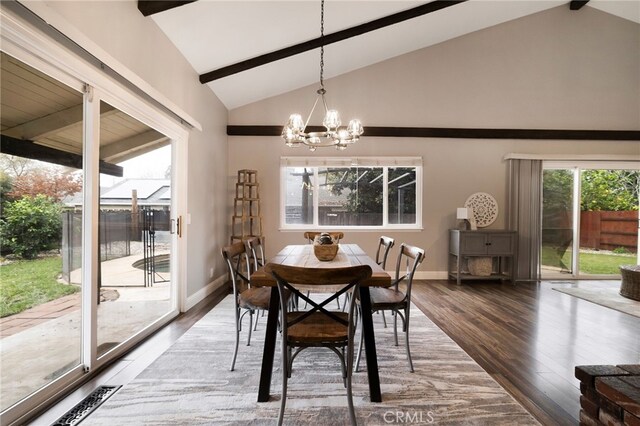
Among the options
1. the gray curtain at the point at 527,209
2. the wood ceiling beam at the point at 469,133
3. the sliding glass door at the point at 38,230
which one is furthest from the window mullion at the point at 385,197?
the sliding glass door at the point at 38,230

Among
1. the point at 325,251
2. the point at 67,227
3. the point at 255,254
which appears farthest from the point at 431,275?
the point at 67,227

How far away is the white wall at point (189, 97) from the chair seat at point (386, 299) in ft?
7.54

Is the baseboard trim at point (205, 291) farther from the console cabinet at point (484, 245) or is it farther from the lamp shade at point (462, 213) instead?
the lamp shade at point (462, 213)

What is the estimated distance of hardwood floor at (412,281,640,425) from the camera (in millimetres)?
2045

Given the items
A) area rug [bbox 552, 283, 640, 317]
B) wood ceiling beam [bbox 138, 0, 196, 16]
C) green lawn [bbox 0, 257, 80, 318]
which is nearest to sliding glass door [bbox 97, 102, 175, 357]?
green lawn [bbox 0, 257, 80, 318]

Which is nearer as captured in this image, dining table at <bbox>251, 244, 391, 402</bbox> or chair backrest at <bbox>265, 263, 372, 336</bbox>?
chair backrest at <bbox>265, 263, 372, 336</bbox>

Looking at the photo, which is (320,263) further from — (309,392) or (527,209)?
(527,209)

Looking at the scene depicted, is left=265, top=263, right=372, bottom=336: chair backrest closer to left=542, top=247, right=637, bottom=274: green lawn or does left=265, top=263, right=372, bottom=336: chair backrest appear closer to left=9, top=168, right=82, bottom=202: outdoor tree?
left=9, top=168, right=82, bottom=202: outdoor tree

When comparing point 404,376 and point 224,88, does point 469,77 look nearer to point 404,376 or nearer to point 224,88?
point 224,88

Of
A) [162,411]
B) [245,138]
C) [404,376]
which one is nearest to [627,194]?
[404,376]

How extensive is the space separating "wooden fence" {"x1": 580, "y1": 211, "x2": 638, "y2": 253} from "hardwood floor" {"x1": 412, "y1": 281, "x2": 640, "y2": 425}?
64.5 inches

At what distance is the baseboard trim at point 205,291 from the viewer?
3769mm

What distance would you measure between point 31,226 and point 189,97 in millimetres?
2337

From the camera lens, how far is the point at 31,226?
1.77 m
